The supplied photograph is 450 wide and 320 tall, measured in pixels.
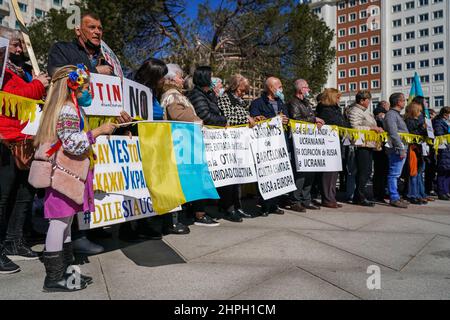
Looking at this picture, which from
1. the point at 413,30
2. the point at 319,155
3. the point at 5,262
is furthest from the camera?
the point at 413,30

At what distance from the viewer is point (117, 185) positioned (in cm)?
363

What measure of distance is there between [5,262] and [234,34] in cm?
1751

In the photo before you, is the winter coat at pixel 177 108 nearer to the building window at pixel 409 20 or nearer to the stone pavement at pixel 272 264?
the stone pavement at pixel 272 264

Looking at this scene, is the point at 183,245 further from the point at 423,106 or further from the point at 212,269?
the point at 423,106

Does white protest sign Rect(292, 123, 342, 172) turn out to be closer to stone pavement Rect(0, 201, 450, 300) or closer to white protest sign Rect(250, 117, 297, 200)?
white protest sign Rect(250, 117, 297, 200)

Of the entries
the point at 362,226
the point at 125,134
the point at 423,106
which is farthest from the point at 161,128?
the point at 423,106

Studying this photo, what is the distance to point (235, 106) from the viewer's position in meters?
5.36

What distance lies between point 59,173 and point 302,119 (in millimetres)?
4240

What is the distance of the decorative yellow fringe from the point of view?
322 centimetres

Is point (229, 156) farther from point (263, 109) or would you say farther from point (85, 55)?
point (85, 55)

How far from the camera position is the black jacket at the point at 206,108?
190 inches

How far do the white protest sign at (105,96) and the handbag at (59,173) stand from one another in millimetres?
837

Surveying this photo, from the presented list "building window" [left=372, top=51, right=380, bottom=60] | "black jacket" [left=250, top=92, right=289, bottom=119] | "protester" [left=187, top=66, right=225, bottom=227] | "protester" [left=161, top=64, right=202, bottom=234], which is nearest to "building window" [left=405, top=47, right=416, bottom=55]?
"building window" [left=372, top=51, right=380, bottom=60]

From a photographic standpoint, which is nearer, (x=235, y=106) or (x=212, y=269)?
(x=212, y=269)
